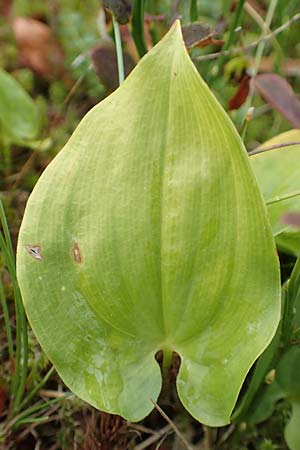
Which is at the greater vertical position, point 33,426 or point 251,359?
point 251,359

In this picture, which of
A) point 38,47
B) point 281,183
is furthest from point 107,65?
point 38,47

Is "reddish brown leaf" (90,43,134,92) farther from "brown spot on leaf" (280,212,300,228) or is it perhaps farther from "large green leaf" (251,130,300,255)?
"brown spot on leaf" (280,212,300,228)

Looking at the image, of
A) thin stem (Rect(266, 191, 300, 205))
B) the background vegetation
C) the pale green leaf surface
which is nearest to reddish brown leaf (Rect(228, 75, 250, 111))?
the background vegetation

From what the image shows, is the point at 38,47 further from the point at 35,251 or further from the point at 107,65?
the point at 35,251

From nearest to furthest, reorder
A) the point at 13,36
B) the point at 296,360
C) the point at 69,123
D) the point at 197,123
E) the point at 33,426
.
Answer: the point at 197,123 < the point at 296,360 < the point at 33,426 < the point at 69,123 < the point at 13,36

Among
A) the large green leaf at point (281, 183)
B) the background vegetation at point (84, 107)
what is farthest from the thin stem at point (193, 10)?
the large green leaf at point (281, 183)

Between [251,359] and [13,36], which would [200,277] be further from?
[13,36]

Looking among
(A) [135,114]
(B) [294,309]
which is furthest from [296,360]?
(A) [135,114]
